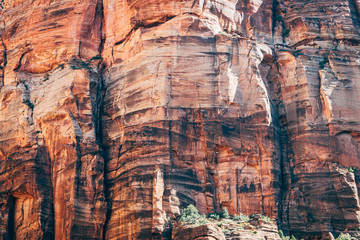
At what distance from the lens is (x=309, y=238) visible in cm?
5759

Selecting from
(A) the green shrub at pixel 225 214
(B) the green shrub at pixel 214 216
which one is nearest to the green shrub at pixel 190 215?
(B) the green shrub at pixel 214 216

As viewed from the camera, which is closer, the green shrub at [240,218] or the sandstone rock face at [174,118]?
the green shrub at [240,218]

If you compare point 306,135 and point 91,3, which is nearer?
point 306,135

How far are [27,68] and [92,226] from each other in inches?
647

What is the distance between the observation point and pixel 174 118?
192ft

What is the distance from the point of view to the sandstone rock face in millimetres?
57500

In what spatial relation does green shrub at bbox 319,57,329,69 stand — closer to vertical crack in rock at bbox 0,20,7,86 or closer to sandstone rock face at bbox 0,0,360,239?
sandstone rock face at bbox 0,0,360,239

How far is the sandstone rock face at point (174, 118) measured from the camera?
2264 inches

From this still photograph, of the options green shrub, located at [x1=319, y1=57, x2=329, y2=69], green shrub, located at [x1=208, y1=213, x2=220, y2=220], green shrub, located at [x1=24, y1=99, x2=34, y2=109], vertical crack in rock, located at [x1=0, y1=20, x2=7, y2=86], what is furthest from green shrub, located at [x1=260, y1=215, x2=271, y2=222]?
vertical crack in rock, located at [x1=0, y1=20, x2=7, y2=86]

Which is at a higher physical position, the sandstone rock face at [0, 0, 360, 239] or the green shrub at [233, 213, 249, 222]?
the sandstone rock face at [0, 0, 360, 239]

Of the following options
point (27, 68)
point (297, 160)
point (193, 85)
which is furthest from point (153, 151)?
point (27, 68)

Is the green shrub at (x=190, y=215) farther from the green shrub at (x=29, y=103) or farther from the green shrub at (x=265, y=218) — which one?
the green shrub at (x=29, y=103)

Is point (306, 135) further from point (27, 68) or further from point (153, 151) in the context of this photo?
point (27, 68)

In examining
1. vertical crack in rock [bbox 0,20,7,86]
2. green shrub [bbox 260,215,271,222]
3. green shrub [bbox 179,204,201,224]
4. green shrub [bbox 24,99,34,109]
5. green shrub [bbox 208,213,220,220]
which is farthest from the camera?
vertical crack in rock [bbox 0,20,7,86]
